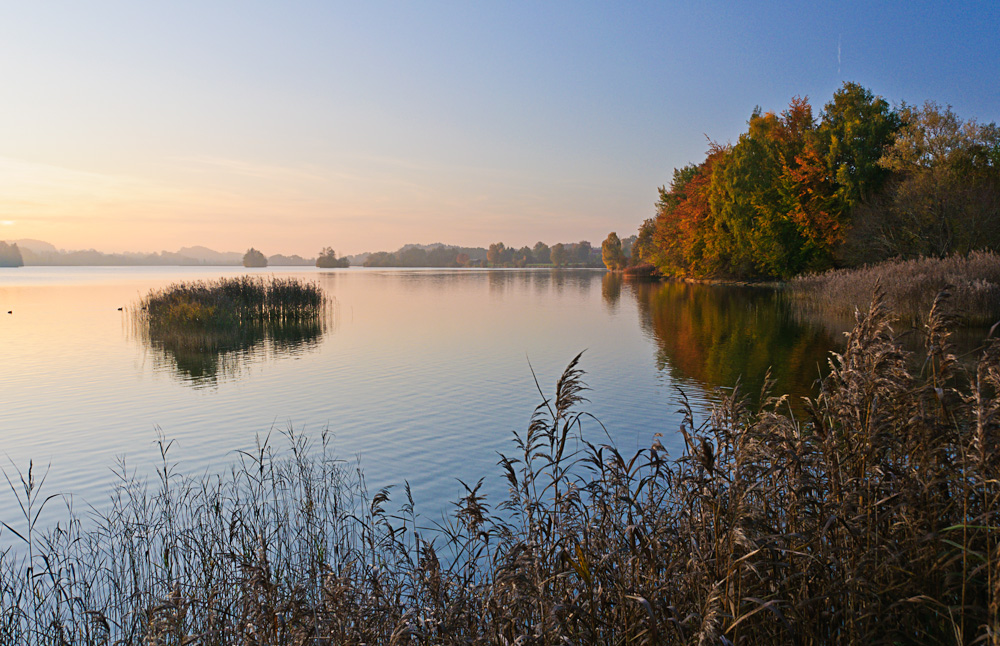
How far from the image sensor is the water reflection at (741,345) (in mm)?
15750

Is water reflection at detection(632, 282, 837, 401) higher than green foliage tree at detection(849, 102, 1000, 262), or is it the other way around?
green foliage tree at detection(849, 102, 1000, 262)

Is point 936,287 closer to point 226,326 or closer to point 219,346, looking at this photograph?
point 219,346

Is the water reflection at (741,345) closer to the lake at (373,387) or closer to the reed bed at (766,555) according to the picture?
the lake at (373,387)

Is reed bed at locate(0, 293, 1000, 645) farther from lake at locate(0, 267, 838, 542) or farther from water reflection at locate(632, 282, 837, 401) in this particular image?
water reflection at locate(632, 282, 837, 401)

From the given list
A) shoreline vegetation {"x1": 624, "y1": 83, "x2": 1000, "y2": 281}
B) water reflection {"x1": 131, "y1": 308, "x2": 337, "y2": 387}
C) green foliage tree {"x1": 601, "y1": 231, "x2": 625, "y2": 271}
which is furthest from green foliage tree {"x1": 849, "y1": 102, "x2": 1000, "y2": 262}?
green foliage tree {"x1": 601, "y1": 231, "x2": 625, "y2": 271}

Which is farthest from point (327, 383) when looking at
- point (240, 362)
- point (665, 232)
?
point (665, 232)

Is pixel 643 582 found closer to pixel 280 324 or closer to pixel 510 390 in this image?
pixel 510 390

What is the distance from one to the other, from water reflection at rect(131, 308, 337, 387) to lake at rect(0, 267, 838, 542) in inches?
5.5

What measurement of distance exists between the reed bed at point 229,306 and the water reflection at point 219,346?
24.6 inches

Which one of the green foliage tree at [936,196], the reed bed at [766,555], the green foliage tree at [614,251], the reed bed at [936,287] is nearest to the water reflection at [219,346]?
the reed bed at [766,555]

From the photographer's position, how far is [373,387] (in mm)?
15859

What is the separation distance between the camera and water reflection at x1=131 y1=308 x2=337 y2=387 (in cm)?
1856

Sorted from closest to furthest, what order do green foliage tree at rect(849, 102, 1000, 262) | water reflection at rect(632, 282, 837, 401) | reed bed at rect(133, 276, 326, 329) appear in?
1. water reflection at rect(632, 282, 837, 401)
2. reed bed at rect(133, 276, 326, 329)
3. green foliage tree at rect(849, 102, 1000, 262)

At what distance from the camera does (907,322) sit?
23.3m
